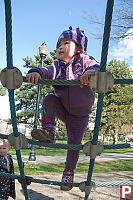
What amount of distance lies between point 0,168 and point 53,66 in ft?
3.90

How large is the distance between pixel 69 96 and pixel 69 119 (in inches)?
8.5

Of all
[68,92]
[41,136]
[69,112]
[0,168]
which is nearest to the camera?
[41,136]

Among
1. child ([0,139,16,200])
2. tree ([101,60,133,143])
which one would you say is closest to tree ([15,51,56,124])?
tree ([101,60,133,143])

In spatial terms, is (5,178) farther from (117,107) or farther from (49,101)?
(117,107)

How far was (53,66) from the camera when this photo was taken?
1488mm

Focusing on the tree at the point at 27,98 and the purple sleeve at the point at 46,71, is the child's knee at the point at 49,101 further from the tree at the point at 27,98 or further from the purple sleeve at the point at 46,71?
the tree at the point at 27,98

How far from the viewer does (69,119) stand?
1.57 metres

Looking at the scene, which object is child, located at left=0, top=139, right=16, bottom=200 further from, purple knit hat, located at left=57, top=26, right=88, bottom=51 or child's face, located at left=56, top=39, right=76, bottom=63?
purple knit hat, located at left=57, top=26, right=88, bottom=51

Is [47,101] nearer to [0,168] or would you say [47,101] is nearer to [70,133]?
[70,133]

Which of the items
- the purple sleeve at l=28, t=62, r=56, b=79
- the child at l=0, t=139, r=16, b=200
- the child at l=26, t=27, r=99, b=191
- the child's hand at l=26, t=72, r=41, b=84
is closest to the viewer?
the child's hand at l=26, t=72, r=41, b=84

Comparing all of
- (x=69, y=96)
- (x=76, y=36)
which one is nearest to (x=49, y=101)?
(x=69, y=96)

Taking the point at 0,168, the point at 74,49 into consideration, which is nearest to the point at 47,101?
the point at 74,49

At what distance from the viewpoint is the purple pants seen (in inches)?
58.4

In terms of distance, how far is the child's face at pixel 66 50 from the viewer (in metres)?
1.53
